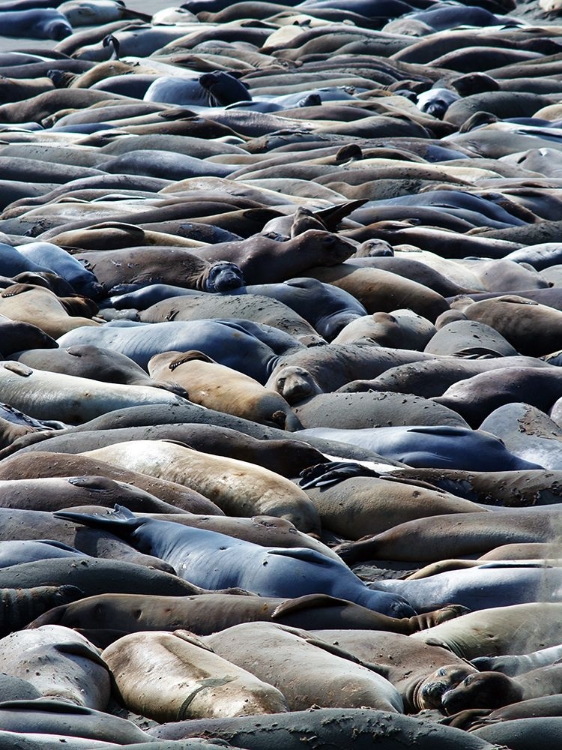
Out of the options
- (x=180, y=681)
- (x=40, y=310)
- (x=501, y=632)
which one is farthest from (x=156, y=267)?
(x=180, y=681)

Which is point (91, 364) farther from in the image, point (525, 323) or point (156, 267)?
point (525, 323)

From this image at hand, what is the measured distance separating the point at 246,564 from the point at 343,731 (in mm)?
1562

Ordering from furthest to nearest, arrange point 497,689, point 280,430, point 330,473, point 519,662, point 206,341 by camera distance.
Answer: point 206,341 < point 280,430 < point 330,473 < point 519,662 < point 497,689

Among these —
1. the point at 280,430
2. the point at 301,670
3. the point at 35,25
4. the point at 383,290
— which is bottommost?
the point at 35,25

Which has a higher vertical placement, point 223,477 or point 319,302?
point 223,477

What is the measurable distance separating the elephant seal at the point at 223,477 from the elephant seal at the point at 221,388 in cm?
96

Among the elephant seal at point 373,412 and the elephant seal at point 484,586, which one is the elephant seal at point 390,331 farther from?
the elephant seal at point 484,586

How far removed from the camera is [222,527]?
453 cm

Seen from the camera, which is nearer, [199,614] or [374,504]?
[199,614]

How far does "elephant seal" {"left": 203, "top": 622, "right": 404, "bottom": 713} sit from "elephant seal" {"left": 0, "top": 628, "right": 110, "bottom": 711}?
309mm

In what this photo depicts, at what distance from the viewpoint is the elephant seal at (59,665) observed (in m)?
3.10

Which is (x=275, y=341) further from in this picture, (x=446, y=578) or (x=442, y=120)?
(x=442, y=120)

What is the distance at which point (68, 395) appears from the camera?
639 centimetres

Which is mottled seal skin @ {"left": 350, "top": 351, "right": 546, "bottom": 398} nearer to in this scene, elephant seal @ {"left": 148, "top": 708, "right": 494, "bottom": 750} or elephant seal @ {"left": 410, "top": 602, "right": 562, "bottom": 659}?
elephant seal @ {"left": 410, "top": 602, "right": 562, "bottom": 659}
